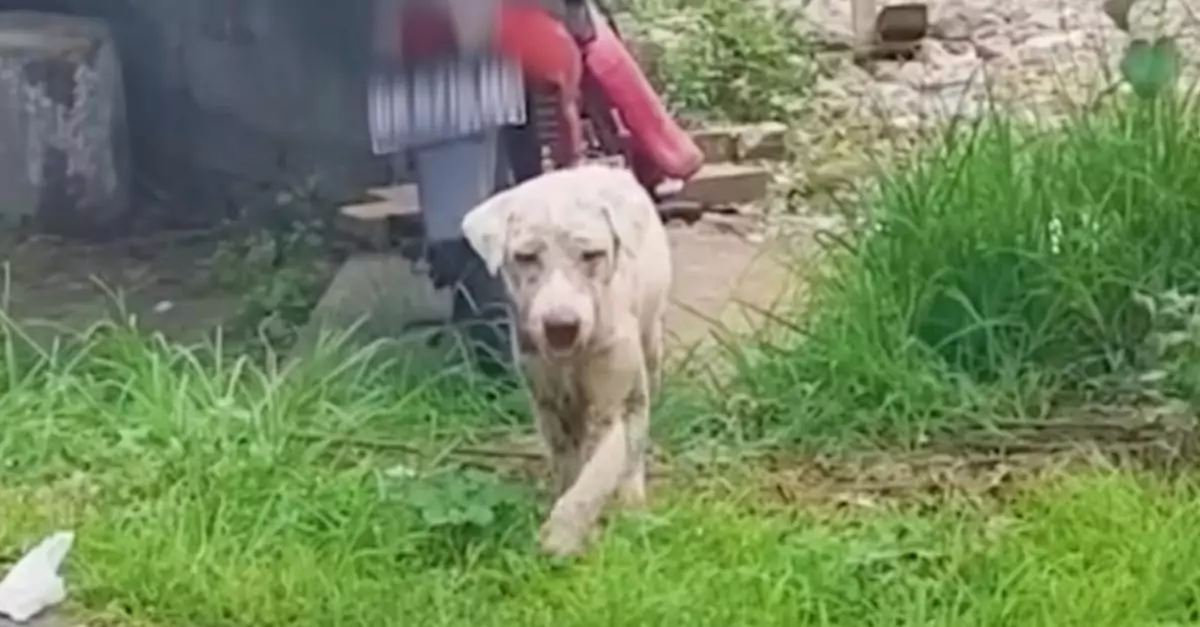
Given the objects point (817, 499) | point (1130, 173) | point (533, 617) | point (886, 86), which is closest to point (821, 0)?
point (886, 86)

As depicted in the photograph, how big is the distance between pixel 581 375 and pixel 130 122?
3.38 ft

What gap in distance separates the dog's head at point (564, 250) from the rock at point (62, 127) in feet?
3.12

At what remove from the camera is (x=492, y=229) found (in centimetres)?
283

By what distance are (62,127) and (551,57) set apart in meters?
0.82

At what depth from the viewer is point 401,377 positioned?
3.52 meters

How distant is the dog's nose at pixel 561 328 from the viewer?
2773mm

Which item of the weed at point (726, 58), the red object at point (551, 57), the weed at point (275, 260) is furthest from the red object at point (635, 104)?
the weed at point (726, 58)

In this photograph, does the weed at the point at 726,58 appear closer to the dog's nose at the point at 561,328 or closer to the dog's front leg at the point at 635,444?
the dog's front leg at the point at 635,444

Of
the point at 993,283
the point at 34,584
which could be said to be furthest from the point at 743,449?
the point at 34,584

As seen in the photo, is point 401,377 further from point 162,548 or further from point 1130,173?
point 1130,173

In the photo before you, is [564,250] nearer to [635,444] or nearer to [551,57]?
[635,444]

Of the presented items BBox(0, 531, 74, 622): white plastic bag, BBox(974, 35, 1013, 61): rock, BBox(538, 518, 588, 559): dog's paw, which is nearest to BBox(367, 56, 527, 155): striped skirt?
BBox(538, 518, 588, 559): dog's paw

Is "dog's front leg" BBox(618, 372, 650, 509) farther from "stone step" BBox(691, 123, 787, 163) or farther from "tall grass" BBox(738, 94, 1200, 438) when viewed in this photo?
"stone step" BBox(691, 123, 787, 163)

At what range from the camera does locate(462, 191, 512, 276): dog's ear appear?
2826mm
